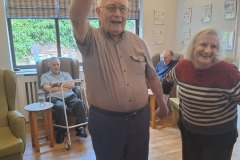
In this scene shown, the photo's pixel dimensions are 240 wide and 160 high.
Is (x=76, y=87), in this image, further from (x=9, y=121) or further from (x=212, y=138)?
(x=212, y=138)

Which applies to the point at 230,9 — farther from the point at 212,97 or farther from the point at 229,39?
the point at 212,97

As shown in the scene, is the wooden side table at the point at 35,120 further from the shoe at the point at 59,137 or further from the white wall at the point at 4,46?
the white wall at the point at 4,46

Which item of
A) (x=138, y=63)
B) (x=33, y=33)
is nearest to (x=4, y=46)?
(x=33, y=33)

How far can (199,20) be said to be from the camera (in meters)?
3.69

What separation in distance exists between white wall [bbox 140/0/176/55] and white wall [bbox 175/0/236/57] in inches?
4.1

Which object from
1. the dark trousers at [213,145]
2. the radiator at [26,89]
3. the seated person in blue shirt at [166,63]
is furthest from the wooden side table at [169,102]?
the radiator at [26,89]

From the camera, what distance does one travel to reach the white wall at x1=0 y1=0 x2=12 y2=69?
3.28 m

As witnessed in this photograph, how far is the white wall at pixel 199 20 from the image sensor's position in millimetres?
3160

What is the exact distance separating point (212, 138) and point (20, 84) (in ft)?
9.76

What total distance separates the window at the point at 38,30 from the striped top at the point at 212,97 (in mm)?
2707

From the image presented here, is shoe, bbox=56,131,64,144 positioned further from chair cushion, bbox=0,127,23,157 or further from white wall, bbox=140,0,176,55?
white wall, bbox=140,0,176,55

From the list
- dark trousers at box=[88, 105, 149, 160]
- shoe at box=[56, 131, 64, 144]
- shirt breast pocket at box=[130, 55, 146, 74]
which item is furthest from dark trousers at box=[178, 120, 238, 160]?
shoe at box=[56, 131, 64, 144]

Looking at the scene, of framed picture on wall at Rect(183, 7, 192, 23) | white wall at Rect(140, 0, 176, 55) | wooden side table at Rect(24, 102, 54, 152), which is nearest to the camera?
wooden side table at Rect(24, 102, 54, 152)

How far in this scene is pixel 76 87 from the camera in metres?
3.44
